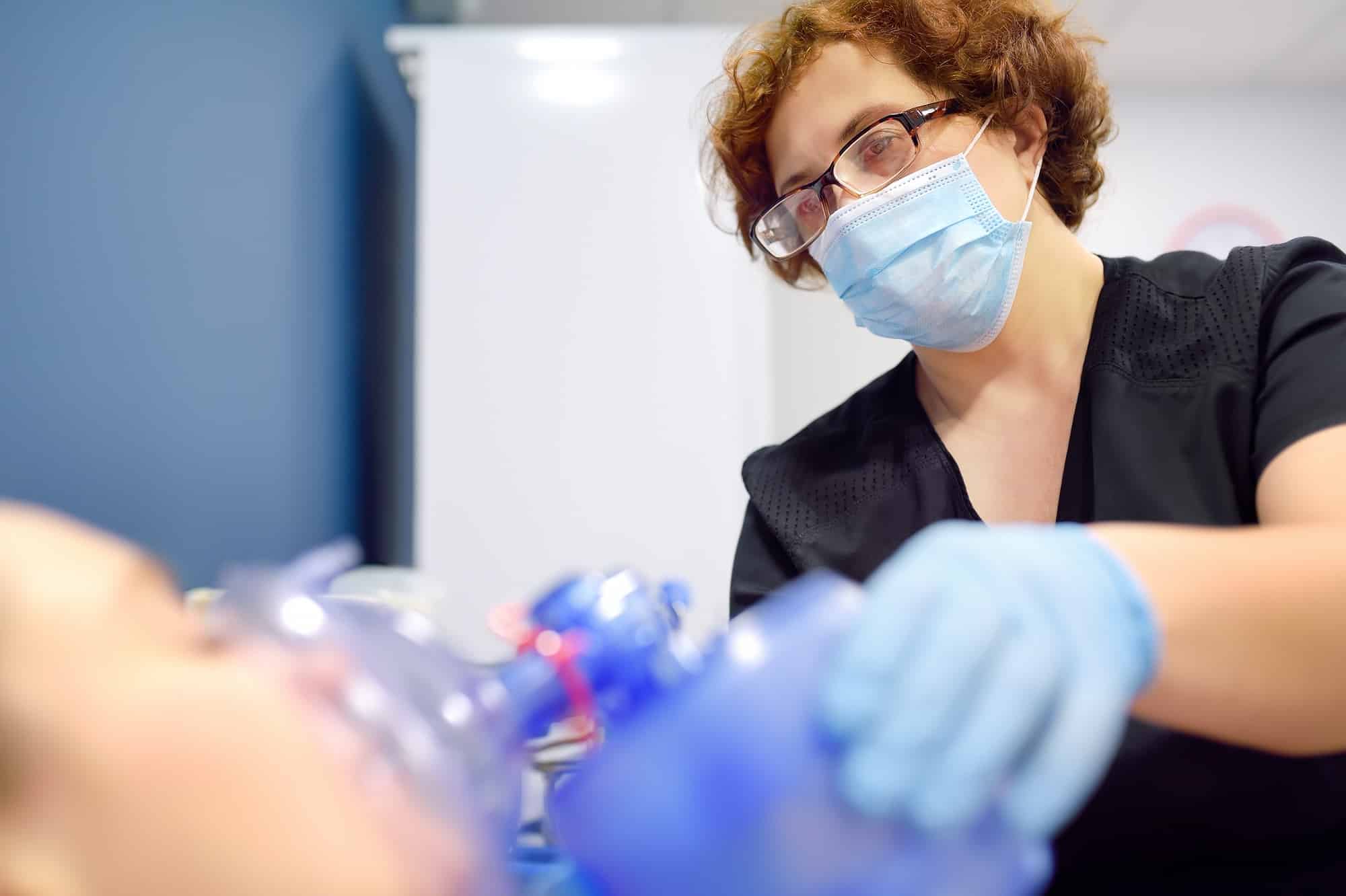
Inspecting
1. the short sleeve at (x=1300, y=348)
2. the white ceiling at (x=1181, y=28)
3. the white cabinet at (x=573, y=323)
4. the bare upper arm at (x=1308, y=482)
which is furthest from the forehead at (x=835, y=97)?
the white ceiling at (x=1181, y=28)

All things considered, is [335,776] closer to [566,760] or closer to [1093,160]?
[566,760]

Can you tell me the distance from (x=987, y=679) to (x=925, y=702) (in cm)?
4

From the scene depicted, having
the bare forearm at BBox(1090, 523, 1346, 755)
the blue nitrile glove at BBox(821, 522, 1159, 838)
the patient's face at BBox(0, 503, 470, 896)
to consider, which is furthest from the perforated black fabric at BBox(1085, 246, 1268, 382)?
the patient's face at BBox(0, 503, 470, 896)

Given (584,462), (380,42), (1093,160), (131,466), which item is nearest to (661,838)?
(131,466)

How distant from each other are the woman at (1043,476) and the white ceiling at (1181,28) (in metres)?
1.77

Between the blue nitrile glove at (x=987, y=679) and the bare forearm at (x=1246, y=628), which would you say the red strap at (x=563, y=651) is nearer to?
the blue nitrile glove at (x=987, y=679)

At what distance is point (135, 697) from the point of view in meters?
0.33

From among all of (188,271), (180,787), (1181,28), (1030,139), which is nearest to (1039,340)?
(1030,139)

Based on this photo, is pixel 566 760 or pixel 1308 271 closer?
pixel 566 760

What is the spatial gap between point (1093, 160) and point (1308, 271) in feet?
1.24

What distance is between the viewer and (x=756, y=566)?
38.9 inches

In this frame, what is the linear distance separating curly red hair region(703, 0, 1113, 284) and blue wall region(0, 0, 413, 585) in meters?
0.69

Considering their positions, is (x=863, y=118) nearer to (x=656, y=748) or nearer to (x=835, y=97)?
(x=835, y=97)

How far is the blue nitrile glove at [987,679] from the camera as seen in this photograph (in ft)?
1.10
